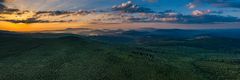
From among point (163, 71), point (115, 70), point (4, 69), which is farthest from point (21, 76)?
point (163, 71)

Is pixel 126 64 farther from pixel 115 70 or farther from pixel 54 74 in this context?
pixel 54 74

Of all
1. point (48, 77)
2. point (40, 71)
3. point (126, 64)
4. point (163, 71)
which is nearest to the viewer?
point (48, 77)

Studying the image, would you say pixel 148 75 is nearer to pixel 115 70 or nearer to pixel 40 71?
pixel 115 70

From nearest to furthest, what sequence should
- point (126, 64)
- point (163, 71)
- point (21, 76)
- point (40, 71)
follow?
point (21, 76) → point (40, 71) → point (163, 71) → point (126, 64)

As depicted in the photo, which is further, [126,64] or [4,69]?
[126,64]

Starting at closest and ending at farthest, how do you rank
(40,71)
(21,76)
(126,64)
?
(21,76), (40,71), (126,64)

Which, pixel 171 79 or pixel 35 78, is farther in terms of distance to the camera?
pixel 171 79

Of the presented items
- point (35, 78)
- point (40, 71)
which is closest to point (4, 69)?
point (40, 71)

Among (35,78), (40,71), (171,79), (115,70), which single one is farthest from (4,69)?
(171,79)

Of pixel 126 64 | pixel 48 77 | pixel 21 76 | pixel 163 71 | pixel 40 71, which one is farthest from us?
pixel 126 64
